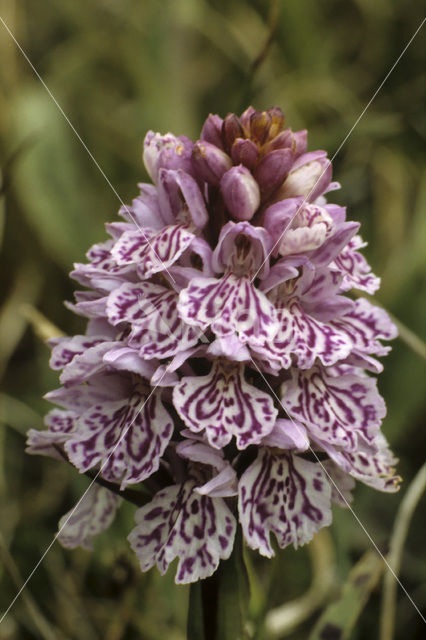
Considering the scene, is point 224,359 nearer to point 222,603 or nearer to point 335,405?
point 335,405

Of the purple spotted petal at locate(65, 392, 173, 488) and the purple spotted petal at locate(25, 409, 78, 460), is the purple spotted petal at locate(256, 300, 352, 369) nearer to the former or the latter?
the purple spotted petal at locate(65, 392, 173, 488)

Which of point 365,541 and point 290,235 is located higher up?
point 290,235

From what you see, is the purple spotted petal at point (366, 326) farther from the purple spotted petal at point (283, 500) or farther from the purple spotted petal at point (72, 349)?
the purple spotted petal at point (72, 349)

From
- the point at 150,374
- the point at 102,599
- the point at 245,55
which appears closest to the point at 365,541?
the point at 102,599

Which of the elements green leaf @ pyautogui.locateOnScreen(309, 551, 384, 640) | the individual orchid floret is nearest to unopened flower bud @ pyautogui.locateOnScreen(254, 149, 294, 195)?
the individual orchid floret

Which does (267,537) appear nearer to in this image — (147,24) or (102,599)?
(102,599)

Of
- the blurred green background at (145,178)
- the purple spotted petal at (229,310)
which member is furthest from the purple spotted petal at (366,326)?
the blurred green background at (145,178)

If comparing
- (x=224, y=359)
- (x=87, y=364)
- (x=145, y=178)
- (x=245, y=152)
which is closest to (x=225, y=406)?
(x=224, y=359)
